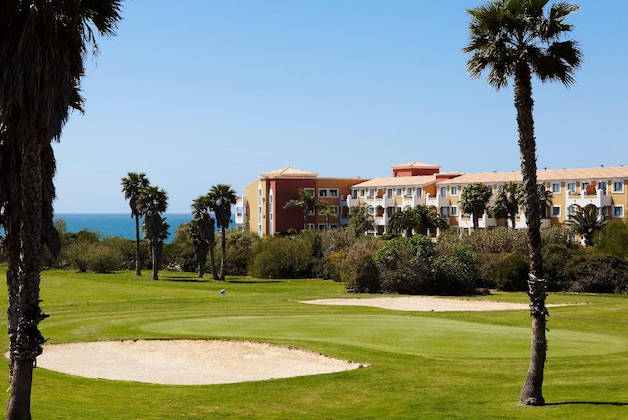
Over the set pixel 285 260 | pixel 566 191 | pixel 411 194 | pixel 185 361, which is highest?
pixel 411 194

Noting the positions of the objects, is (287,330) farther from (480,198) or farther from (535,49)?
(480,198)

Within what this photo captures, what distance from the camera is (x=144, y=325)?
43375 mm

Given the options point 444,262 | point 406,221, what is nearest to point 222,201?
point 406,221

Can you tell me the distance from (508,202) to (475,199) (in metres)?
4.79

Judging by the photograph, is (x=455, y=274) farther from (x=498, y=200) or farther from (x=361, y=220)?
(x=361, y=220)

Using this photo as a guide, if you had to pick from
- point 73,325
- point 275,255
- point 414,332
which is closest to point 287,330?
point 414,332

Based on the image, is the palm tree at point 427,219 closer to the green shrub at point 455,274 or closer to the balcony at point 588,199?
the balcony at point 588,199

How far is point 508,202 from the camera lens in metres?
101

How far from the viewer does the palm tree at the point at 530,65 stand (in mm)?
22016

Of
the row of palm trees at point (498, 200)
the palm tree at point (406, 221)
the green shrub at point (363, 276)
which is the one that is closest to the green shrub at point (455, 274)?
the green shrub at point (363, 276)

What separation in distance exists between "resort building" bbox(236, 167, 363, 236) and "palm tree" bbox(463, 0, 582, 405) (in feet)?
334

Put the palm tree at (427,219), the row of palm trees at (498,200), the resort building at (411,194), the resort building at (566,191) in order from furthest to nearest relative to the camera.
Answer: the palm tree at (427,219), the row of palm trees at (498,200), the resort building at (411,194), the resort building at (566,191)

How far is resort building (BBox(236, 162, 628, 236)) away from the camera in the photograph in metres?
97.1

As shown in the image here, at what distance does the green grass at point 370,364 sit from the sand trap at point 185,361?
1.24 m
